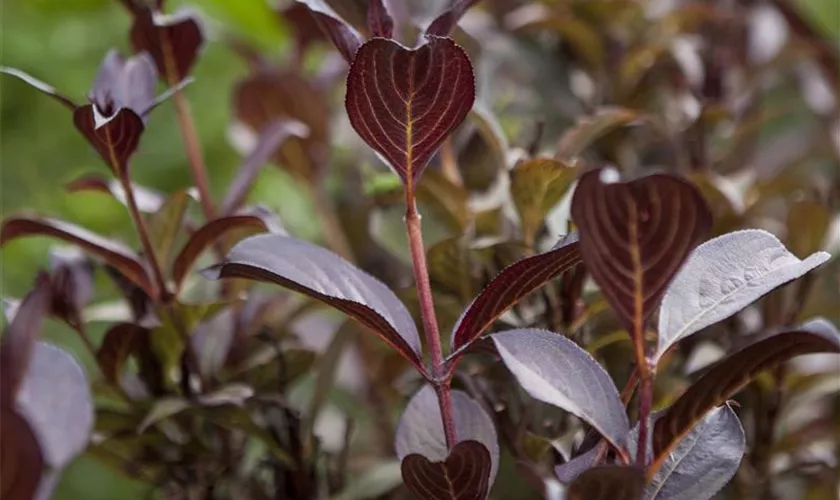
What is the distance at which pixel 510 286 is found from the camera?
0.48 meters

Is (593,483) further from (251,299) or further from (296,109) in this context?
(296,109)

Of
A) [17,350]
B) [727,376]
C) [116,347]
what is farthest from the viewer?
[116,347]

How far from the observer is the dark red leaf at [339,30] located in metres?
0.49

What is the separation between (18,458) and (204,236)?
284mm

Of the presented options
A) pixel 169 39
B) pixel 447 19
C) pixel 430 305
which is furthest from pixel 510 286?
pixel 169 39

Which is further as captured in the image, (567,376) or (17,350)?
(567,376)

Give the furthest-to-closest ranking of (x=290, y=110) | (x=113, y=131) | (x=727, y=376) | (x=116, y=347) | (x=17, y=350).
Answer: (x=290, y=110), (x=116, y=347), (x=113, y=131), (x=727, y=376), (x=17, y=350)

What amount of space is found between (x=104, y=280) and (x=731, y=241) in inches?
33.4

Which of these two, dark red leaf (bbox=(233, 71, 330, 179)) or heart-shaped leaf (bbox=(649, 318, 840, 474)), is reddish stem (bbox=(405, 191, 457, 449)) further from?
dark red leaf (bbox=(233, 71, 330, 179))

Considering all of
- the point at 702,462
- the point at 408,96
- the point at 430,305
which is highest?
the point at 408,96

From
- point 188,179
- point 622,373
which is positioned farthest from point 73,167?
point 622,373

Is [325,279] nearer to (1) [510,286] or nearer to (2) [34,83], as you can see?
(1) [510,286]

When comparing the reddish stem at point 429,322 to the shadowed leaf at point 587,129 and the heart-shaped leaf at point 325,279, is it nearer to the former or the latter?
the heart-shaped leaf at point 325,279

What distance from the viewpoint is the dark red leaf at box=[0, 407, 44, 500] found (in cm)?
33
